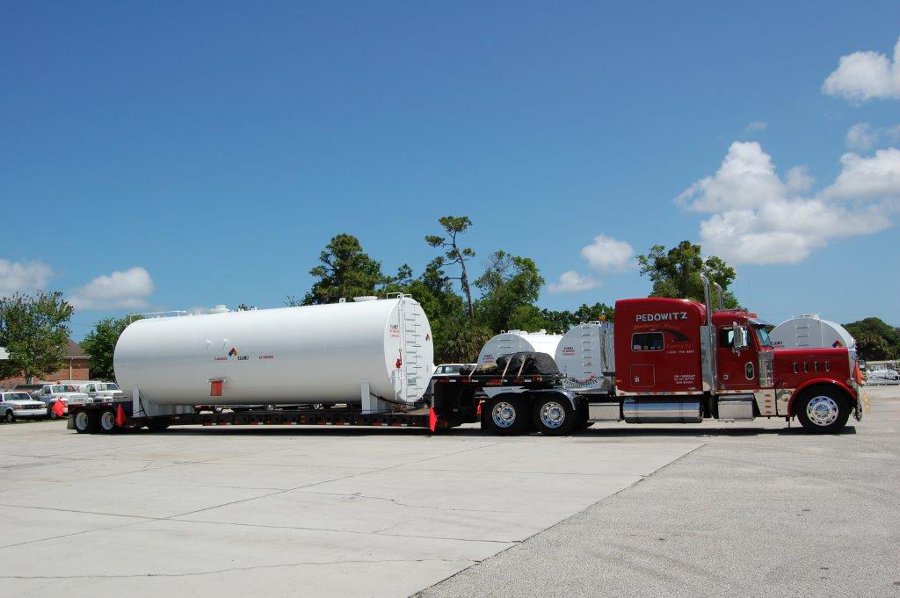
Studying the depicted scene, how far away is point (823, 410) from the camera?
62.0 ft

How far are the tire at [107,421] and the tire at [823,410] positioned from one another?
20.4 meters

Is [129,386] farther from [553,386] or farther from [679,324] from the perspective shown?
[679,324]

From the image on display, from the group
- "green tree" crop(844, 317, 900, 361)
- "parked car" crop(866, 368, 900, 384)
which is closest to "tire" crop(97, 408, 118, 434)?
"parked car" crop(866, 368, 900, 384)

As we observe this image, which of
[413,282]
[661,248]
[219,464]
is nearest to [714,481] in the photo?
[219,464]

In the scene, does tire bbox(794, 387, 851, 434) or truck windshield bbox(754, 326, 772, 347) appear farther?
truck windshield bbox(754, 326, 772, 347)

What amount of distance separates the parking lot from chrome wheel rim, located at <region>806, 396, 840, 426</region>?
3.62 feet

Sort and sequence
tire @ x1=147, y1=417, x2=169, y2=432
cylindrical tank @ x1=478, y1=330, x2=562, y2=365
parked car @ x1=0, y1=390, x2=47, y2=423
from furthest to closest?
parked car @ x1=0, y1=390, x2=47, y2=423, cylindrical tank @ x1=478, y1=330, x2=562, y2=365, tire @ x1=147, y1=417, x2=169, y2=432

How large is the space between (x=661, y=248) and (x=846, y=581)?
5636 centimetres

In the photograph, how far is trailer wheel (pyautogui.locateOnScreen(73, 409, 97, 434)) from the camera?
26938mm

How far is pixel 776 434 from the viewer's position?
63.9 feet

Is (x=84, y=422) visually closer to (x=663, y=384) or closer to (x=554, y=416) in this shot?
(x=554, y=416)

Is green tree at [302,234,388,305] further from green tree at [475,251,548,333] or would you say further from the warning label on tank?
the warning label on tank

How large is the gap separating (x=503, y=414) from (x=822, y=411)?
7.64 m

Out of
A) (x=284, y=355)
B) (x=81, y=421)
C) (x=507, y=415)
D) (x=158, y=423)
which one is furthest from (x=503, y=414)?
(x=81, y=421)
